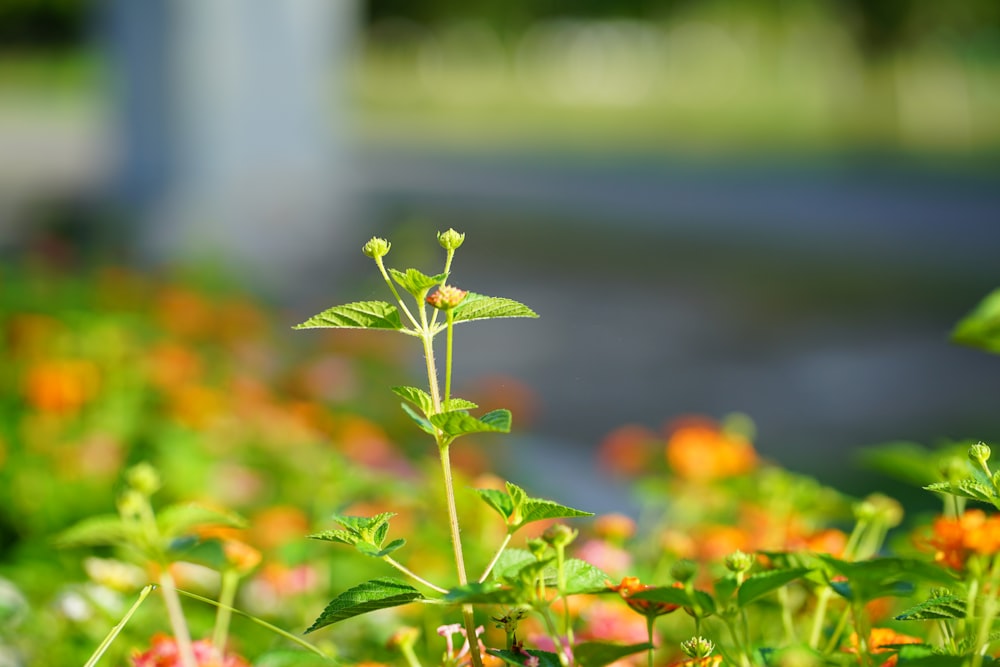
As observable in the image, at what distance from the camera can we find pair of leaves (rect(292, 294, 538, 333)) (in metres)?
0.56

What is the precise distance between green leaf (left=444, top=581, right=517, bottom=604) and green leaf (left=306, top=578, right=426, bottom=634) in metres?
0.04

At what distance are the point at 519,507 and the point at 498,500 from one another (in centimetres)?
2

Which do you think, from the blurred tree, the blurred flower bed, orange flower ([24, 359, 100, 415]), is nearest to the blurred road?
the blurred flower bed

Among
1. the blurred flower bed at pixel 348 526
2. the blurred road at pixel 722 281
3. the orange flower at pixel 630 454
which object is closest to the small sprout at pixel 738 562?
the blurred flower bed at pixel 348 526

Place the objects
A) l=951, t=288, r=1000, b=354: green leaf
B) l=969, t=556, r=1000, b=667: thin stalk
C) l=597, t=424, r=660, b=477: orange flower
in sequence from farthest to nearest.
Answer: l=597, t=424, r=660, b=477: orange flower
l=951, t=288, r=1000, b=354: green leaf
l=969, t=556, r=1000, b=667: thin stalk

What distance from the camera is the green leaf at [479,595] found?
0.50m

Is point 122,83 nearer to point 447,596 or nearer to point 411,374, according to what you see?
point 411,374

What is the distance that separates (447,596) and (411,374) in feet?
6.28

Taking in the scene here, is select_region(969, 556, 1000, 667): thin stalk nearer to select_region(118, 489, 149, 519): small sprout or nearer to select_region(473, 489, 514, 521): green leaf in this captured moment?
select_region(473, 489, 514, 521): green leaf

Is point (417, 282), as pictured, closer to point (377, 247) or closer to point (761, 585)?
point (377, 247)

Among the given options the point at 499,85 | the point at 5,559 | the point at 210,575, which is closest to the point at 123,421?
the point at 5,559

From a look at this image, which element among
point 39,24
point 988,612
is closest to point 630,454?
point 988,612

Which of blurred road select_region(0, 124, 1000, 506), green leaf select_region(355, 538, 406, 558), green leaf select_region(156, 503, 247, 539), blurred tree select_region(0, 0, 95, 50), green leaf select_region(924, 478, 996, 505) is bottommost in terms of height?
blurred road select_region(0, 124, 1000, 506)

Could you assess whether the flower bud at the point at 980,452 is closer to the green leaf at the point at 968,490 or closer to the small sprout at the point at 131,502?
the green leaf at the point at 968,490
